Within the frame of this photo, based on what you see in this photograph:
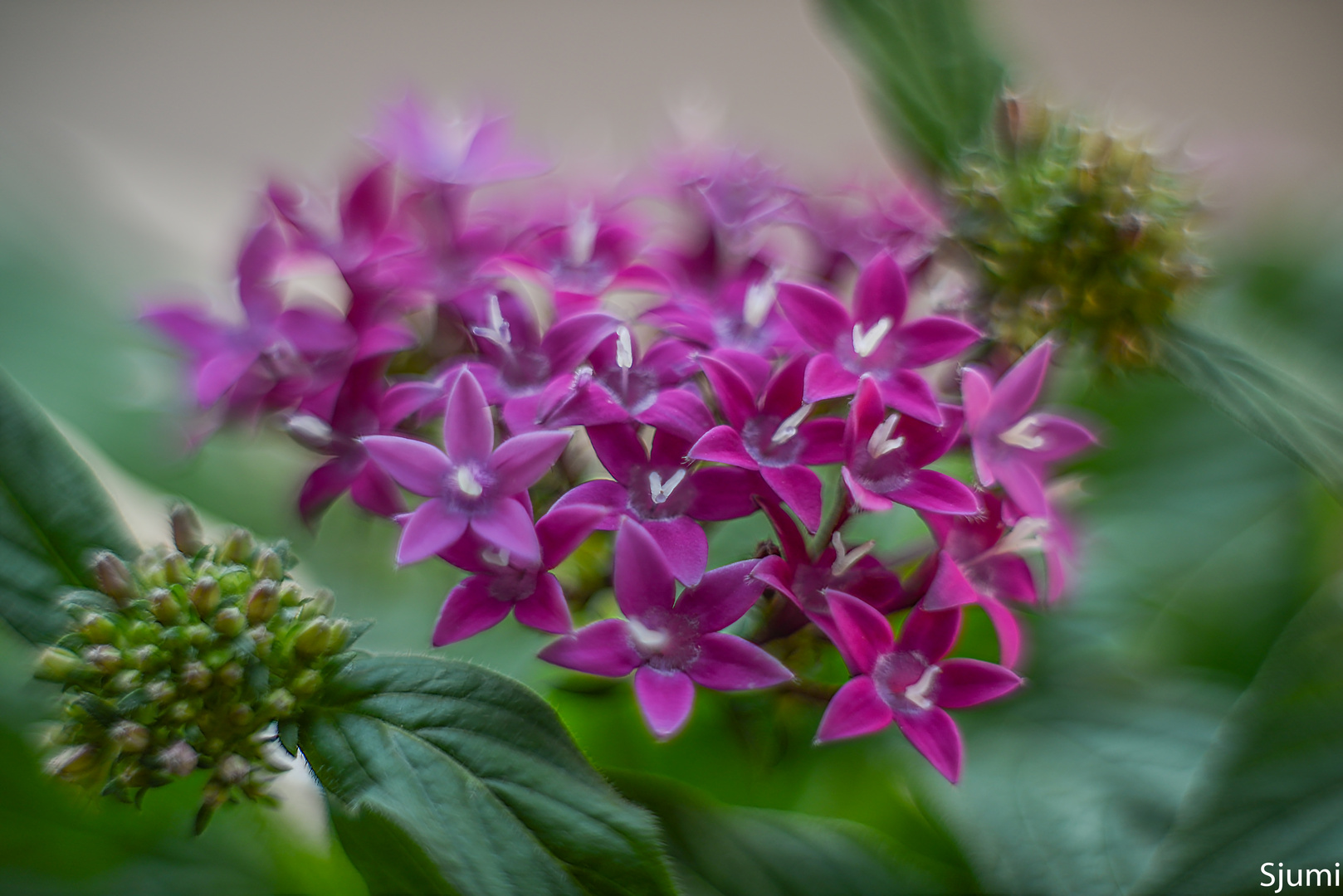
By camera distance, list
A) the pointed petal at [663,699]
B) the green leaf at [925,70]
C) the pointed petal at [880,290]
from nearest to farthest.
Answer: the pointed petal at [663,699] → the pointed petal at [880,290] → the green leaf at [925,70]

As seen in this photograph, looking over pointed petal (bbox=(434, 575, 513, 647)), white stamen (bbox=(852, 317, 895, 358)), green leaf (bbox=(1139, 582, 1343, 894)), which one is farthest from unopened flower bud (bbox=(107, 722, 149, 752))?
green leaf (bbox=(1139, 582, 1343, 894))

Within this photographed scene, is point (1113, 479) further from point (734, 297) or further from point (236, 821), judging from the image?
point (236, 821)

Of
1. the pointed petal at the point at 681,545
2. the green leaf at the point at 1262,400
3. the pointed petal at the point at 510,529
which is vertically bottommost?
the pointed petal at the point at 510,529

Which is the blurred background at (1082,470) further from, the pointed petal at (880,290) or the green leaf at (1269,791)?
the pointed petal at (880,290)

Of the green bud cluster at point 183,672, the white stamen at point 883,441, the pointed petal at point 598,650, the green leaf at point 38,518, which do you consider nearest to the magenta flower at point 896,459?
the white stamen at point 883,441

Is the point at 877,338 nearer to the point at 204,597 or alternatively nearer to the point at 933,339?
the point at 933,339

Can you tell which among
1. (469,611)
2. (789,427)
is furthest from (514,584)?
(789,427)

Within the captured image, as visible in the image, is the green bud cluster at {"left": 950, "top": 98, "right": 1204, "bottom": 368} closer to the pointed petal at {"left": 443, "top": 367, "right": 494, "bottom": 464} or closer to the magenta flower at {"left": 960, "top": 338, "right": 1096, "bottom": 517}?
the magenta flower at {"left": 960, "top": 338, "right": 1096, "bottom": 517}
